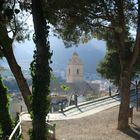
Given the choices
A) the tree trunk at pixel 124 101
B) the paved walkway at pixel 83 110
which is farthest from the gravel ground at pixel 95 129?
the paved walkway at pixel 83 110

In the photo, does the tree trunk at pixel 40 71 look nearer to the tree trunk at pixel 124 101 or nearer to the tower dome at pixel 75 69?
the tree trunk at pixel 124 101

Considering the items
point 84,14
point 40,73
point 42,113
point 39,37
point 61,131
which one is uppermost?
point 84,14

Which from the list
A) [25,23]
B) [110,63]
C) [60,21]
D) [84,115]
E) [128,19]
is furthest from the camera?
[110,63]

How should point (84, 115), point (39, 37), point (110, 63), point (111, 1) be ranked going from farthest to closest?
point (110, 63), point (84, 115), point (111, 1), point (39, 37)

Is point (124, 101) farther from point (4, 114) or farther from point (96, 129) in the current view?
point (4, 114)

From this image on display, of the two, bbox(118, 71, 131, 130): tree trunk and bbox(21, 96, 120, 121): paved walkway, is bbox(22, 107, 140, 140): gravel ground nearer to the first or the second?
bbox(118, 71, 131, 130): tree trunk

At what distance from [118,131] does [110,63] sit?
64.2 feet

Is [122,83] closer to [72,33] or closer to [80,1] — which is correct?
[72,33]

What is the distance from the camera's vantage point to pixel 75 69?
3748 inches

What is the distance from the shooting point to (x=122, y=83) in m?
20.8

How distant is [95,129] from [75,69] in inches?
2934

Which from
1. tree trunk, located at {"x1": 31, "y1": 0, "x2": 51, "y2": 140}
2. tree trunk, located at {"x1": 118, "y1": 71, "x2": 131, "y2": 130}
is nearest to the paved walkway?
tree trunk, located at {"x1": 118, "y1": 71, "x2": 131, "y2": 130}

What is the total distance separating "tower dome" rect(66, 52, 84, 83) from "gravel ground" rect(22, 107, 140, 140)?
65824 millimetres

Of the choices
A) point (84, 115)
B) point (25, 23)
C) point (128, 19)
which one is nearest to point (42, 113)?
point (25, 23)
